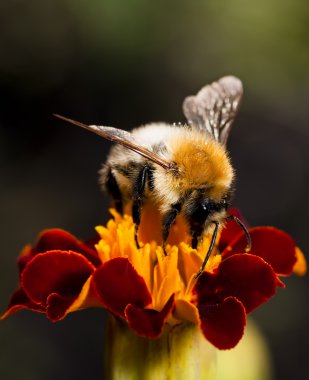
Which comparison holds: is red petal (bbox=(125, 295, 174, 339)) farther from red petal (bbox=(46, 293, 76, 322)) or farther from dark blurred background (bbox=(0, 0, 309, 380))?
dark blurred background (bbox=(0, 0, 309, 380))

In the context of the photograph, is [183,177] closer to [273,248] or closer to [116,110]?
[273,248]

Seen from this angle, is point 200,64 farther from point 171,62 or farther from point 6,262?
point 6,262

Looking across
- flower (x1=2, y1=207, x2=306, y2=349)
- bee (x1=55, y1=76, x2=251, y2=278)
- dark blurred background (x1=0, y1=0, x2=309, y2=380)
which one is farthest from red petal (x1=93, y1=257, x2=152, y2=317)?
dark blurred background (x1=0, y1=0, x2=309, y2=380)

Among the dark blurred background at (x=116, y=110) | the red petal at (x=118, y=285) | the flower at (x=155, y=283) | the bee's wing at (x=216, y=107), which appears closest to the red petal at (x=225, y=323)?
the flower at (x=155, y=283)

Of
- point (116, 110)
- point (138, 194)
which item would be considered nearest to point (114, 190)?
point (138, 194)

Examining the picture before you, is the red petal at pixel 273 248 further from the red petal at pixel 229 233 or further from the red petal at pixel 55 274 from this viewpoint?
the red petal at pixel 55 274

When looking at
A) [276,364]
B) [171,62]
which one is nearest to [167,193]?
[276,364]
